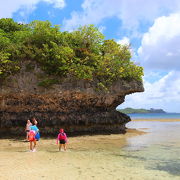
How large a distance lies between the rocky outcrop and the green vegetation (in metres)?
0.82

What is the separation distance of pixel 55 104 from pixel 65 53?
4.74 metres

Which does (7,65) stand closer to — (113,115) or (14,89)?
(14,89)

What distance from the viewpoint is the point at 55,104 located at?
18.9 meters

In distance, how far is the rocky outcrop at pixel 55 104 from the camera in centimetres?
1795

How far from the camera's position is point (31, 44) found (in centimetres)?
1881

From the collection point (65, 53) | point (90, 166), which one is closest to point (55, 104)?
point (65, 53)

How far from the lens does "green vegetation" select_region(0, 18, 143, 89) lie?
1795 cm

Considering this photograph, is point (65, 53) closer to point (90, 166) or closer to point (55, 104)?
point (55, 104)

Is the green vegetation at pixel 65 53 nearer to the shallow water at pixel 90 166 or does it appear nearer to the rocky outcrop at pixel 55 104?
the rocky outcrop at pixel 55 104

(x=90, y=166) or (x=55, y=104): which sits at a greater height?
(x=55, y=104)

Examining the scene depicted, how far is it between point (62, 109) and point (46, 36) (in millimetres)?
6839

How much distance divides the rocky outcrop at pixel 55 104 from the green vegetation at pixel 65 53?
0.82 metres

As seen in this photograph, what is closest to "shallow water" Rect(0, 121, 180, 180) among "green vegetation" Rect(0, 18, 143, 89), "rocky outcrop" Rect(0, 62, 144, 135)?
"rocky outcrop" Rect(0, 62, 144, 135)

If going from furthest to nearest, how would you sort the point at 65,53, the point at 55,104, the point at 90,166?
the point at 55,104 → the point at 65,53 → the point at 90,166
